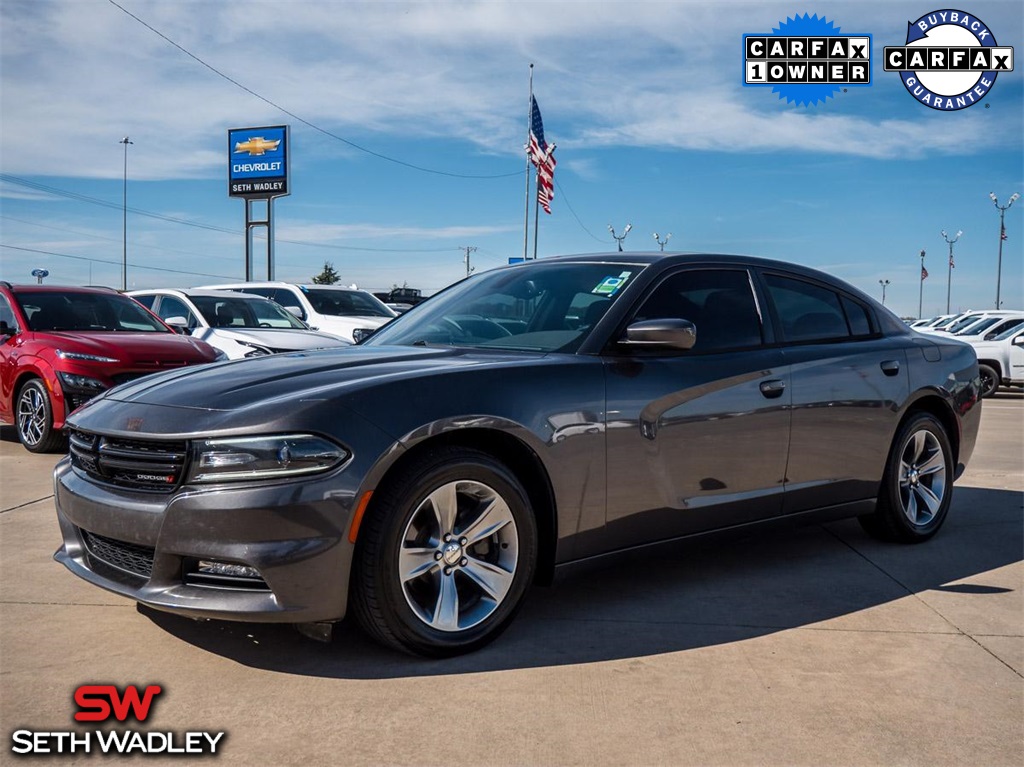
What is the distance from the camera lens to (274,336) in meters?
12.1

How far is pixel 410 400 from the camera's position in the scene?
345 cm

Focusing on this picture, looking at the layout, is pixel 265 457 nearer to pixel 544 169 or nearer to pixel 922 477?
pixel 922 477

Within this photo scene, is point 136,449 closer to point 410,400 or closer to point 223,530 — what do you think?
point 223,530

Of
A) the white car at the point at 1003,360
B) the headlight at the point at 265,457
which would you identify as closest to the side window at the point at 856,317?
the headlight at the point at 265,457

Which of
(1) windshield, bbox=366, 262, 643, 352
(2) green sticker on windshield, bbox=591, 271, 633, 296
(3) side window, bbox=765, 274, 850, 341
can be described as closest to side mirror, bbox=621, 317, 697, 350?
(1) windshield, bbox=366, 262, 643, 352

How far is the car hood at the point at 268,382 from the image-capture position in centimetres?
339

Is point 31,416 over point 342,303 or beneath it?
beneath

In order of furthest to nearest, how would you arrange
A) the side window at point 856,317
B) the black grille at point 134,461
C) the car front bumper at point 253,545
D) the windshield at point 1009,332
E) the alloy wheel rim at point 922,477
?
1. the windshield at point 1009,332
2. the alloy wheel rim at point 922,477
3. the side window at point 856,317
4. the black grille at point 134,461
5. the car front bumper at point 253,545

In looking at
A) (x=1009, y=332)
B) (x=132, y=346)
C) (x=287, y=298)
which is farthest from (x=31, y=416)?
(x=1009, y=332)

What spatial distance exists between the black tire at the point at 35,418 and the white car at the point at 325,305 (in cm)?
685

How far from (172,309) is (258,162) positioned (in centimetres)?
2431

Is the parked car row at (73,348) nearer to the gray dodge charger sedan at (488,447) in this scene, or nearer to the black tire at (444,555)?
the gray dodge charger sedan at (488,447)

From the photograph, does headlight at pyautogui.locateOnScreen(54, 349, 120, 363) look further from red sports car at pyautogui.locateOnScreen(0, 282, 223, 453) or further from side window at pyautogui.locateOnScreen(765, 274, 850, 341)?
side window at pyautogui.locateOnScreen(765, 274, 850, 341)

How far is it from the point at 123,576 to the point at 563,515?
160cm
